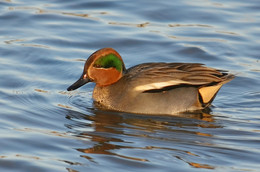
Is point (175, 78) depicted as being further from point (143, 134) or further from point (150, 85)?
point (143, 134)

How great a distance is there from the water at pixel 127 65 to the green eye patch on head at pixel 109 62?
0.60m

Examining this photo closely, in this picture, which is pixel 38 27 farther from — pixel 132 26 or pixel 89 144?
pixel 89 144

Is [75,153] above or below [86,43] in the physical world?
below

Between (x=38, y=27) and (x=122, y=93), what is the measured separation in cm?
414

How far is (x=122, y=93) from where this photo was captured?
869cm

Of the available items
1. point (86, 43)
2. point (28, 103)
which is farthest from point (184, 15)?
point (28, 103)

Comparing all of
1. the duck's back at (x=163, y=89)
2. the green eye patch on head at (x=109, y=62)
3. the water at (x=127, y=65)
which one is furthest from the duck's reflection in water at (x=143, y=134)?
the green eye patch on head at (x=109, y=62)

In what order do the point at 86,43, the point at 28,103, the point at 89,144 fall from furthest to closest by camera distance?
1. the point at 86,43
2. the point at 28,103
3. the point at 89,144

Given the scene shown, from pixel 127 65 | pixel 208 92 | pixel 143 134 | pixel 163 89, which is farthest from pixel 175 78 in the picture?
pixel 127 65

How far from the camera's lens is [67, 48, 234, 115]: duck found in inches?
337

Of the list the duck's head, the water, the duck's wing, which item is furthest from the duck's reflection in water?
the duck's head

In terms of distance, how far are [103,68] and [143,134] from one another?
→ 61.1 inches

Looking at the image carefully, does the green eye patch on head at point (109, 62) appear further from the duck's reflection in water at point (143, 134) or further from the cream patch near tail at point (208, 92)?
the cream patch near tail at point (208, 92)

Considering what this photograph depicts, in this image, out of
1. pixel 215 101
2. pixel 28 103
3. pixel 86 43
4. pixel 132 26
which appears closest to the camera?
pixel 28 103
